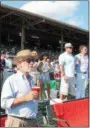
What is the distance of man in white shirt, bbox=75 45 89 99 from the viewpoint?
31.9 feet

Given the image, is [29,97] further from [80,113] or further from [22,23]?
[22,23]

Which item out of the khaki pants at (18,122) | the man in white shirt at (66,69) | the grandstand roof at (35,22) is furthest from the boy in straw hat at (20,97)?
the grandstand roof at (35,22)

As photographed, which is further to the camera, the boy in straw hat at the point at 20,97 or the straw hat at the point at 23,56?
the straw hat at the point at 23,56

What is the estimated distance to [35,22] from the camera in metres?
28.3

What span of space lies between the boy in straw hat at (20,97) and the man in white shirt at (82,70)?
556 centimetres

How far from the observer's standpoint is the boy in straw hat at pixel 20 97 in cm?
409

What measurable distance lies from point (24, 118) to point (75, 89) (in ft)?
18.7

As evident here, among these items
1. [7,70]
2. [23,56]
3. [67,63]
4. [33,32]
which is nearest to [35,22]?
[33,32]

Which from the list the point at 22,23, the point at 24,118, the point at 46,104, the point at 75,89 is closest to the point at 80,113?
the point at 46,104

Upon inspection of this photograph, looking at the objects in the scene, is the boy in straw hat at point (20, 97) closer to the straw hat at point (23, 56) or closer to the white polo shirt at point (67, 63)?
the straw hat at point (23, 56)

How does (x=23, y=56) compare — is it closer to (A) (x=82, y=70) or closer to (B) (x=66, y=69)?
(B) (x=66, y=69)

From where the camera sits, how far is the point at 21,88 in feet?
13.6

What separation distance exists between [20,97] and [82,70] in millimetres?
5773

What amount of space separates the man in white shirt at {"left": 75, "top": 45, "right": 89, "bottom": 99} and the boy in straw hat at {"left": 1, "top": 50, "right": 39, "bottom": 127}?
5.56 metres
